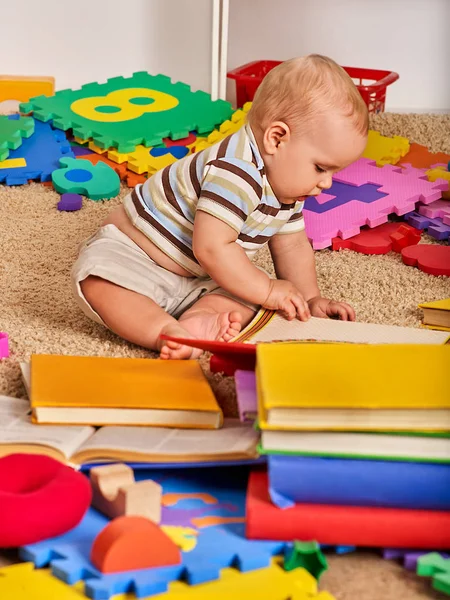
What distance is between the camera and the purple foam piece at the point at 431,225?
5.01 ft

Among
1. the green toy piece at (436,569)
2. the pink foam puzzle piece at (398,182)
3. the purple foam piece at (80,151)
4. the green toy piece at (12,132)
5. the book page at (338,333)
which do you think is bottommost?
the purple foam piece at (80,151)

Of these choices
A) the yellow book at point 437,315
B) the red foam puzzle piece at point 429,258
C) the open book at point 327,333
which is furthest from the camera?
the red foam puzzle piece at point 429,258

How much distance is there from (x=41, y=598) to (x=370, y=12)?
210 cm

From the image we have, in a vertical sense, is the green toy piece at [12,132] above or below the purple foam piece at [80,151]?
above

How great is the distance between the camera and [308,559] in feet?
2.27

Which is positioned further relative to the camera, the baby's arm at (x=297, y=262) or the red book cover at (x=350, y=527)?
the baby's arm at (x=297, y=262)

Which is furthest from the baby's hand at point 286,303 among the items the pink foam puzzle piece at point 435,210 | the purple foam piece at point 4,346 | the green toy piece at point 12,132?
the green toy piece at point 12,132

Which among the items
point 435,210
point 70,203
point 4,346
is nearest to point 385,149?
point 435,210

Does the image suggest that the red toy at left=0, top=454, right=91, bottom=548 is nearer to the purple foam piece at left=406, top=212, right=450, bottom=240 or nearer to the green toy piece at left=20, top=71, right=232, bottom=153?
the purple foam piece at left=406, top=212, right=450, bottom=240

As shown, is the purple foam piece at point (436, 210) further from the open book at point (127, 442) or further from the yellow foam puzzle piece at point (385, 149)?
the open book at point (127, 442)

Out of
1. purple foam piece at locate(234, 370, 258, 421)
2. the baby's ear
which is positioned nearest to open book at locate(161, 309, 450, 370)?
purple foam piece at locate(234, 370, 258, 421)

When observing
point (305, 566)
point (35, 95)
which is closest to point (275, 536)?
point (305, 566)

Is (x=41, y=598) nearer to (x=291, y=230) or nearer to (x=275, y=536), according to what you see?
(x=275, y=536)

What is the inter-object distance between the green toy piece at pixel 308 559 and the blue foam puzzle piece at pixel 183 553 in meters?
0.02
